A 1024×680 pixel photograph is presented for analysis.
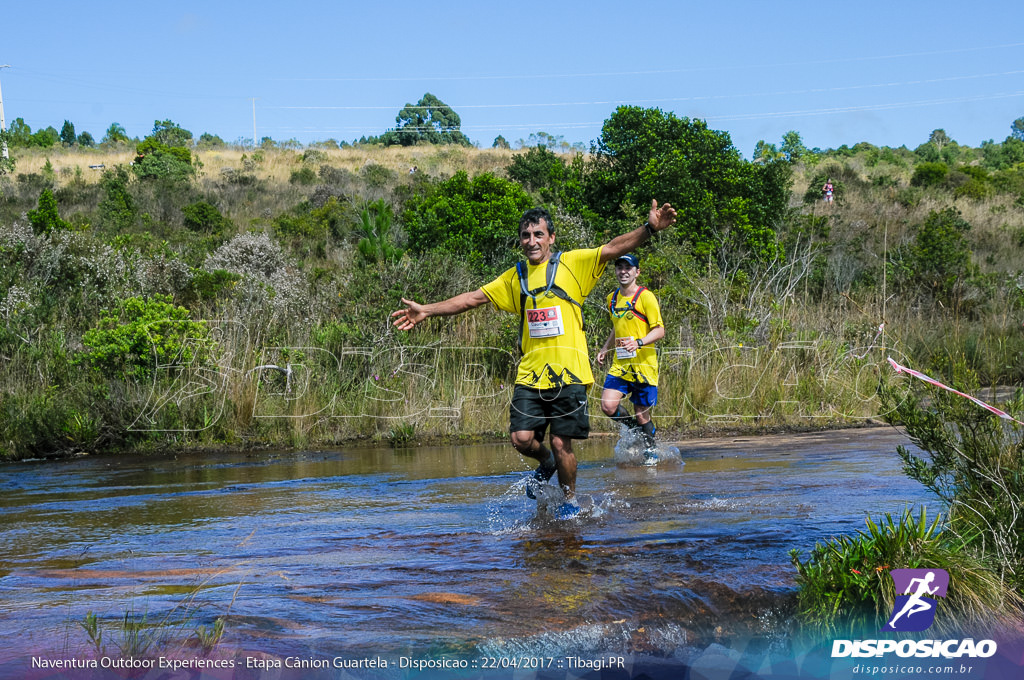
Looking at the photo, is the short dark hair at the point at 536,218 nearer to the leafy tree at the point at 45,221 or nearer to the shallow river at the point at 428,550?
the shallow river at the point at 428,550

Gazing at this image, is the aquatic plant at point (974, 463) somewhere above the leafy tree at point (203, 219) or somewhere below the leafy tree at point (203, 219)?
below

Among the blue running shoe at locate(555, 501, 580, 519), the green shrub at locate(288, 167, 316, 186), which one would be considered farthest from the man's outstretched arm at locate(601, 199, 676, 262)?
the green shrub at locate(288, 167, 316, 186)

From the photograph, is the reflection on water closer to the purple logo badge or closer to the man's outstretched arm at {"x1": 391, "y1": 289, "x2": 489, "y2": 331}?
the purple logo badge

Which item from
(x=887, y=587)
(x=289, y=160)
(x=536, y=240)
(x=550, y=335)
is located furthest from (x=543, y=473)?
(x=289, y=160)

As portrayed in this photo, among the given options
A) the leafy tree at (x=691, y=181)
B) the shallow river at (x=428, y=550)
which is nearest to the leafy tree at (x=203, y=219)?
the leafy tree at (x=691, y=181)

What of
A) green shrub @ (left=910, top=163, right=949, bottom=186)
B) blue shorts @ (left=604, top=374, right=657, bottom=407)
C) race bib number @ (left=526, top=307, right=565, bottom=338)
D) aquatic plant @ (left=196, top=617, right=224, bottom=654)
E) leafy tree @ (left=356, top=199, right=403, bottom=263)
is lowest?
aquatic plant @ (left=196, top=617, right=224, bottom=654)

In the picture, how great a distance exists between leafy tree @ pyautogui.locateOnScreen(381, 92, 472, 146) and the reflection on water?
60.6 m

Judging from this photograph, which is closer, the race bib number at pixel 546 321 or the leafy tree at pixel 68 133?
the race bib number at pixel 546 321

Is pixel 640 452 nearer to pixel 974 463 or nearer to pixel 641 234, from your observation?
pixel 641 234

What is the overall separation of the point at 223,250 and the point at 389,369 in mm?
9305

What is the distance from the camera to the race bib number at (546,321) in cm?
641

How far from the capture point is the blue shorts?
962 centimetres

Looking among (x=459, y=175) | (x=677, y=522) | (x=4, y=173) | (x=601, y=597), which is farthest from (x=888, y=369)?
(x=4, y=173)

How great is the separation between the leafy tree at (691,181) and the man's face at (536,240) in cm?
1244
